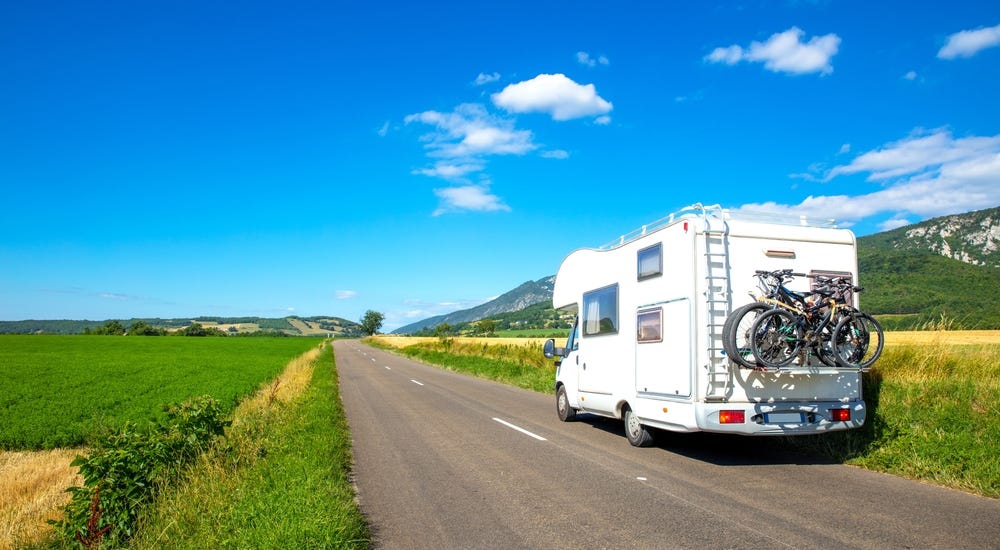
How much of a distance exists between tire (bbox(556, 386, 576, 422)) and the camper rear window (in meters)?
1.88

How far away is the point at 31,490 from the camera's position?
386 inches

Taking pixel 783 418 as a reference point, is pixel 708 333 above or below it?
above

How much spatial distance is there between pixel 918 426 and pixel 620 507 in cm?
459

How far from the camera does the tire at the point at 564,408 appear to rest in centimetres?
1248

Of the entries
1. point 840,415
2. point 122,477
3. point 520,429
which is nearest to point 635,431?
point 520,429

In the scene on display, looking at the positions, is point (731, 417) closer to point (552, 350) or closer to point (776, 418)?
point (776, 418)

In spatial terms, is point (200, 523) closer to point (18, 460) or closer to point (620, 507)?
point (620, 507)

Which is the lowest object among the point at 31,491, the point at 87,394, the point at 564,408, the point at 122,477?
the point at 31,491

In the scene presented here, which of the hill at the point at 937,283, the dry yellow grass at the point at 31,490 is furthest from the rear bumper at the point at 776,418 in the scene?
the dry yellow grass at the point at 31,490

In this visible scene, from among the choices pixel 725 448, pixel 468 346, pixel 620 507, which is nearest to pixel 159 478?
pixel 620 507

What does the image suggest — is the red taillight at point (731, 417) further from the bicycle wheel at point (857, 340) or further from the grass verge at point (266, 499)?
the grass verge at point (266, 499)

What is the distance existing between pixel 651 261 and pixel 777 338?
2052mm

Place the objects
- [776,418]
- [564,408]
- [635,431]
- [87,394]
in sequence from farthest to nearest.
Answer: [87,394]
[564,408]
[635,431]
[776,418]

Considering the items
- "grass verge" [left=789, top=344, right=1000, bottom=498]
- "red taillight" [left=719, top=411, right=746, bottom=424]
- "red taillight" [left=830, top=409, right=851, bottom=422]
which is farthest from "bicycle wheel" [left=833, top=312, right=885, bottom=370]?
"red taillight" [left=719, top=411, right=746, bottom=424]
